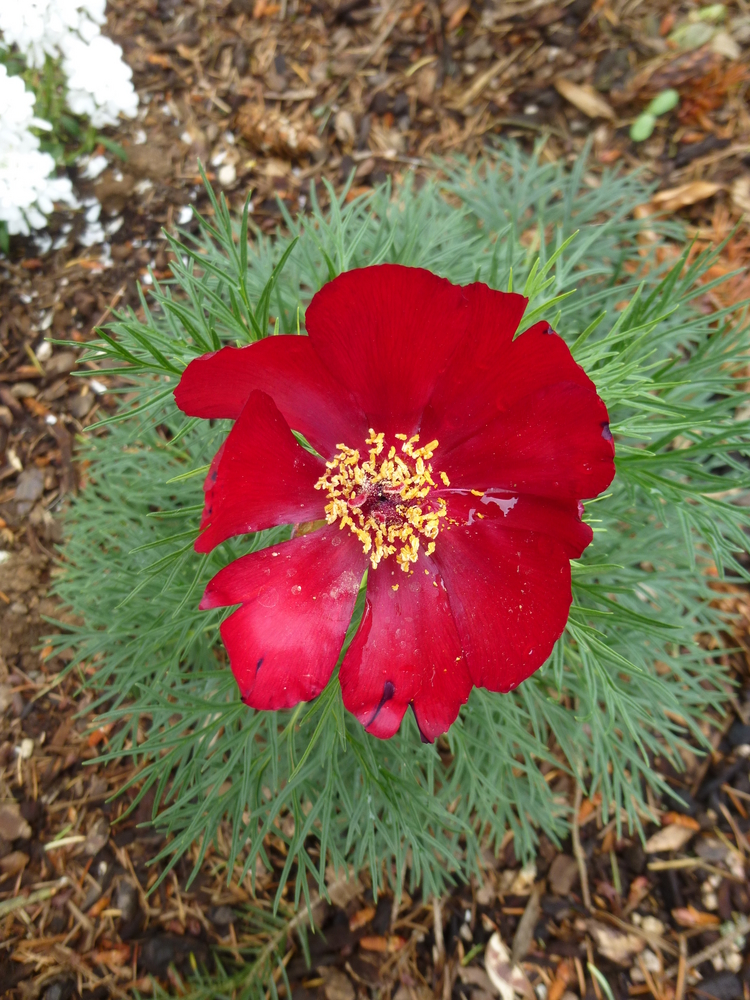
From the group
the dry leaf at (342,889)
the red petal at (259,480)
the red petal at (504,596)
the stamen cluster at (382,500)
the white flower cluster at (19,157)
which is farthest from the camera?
the white flower cluster at (19,157)

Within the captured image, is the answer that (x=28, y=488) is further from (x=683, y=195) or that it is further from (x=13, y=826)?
(x=683, y=195)

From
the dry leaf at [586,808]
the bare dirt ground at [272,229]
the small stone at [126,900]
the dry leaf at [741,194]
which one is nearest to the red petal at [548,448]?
the bare dirt ground at [272,229]

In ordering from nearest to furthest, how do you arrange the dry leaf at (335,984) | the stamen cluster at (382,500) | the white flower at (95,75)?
the stamen cluster at (382,500) → the dry leaf at (335,984) → the white flower at (95,75)

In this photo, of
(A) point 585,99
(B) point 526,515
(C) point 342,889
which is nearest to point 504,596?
(B) point 526,515

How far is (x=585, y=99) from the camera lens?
320 cm

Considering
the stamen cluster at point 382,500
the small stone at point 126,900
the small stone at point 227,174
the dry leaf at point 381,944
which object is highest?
the small stone at point 227,174

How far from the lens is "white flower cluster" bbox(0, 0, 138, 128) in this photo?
2.53 m

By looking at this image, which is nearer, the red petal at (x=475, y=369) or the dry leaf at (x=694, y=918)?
the red petal at (x=475, y=369)

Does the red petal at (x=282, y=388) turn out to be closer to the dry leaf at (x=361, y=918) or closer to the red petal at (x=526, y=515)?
the red petal at (x=526, y=515)

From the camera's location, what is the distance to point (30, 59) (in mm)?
2871

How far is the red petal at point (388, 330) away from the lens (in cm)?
124

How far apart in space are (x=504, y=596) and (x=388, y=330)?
547 millimetres

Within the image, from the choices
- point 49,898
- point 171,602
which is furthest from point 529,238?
point 49,898

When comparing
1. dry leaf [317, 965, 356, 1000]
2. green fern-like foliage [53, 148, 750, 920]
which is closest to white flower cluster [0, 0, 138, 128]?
green fern-like foliage [53, 148, 750, 920]
